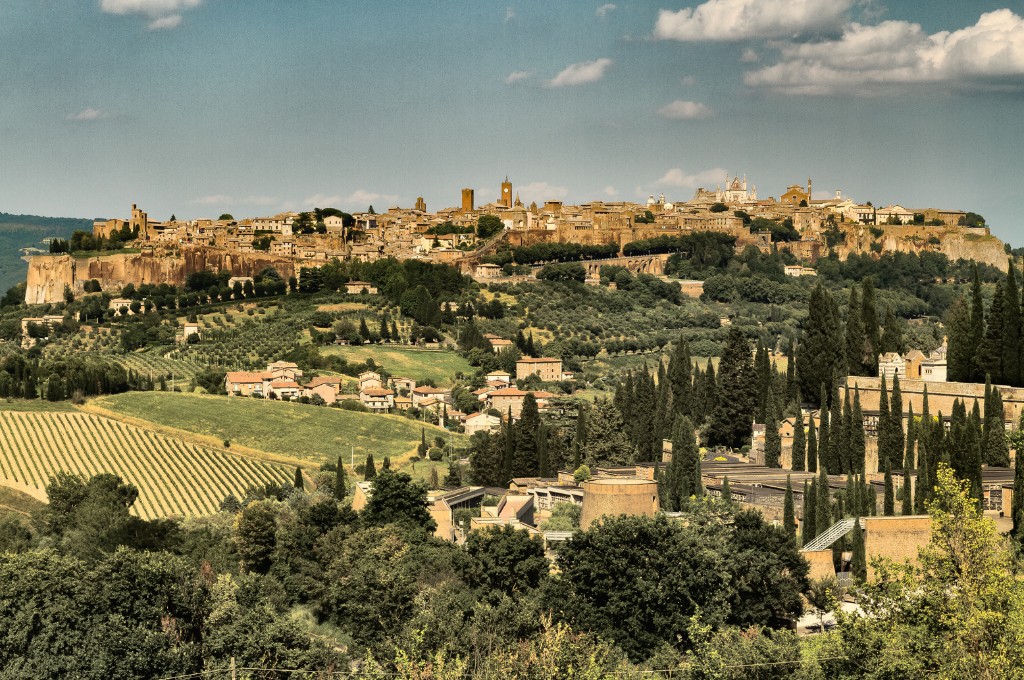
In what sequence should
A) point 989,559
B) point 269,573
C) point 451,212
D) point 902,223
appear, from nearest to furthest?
point 989,559 → point 269,573 → point 902,223 → point 451,212

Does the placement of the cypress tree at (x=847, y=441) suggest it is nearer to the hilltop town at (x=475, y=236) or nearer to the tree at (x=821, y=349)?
the tree at (x=821, y=349)

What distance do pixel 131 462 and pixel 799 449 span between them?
87.8 feet

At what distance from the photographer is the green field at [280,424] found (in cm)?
5969

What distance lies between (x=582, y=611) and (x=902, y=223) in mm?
89434

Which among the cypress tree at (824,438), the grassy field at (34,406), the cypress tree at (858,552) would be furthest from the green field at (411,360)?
the cypress tree at (858,552)

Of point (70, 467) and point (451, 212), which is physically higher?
point (451, 212)

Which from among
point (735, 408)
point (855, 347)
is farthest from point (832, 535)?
point (735, 408)

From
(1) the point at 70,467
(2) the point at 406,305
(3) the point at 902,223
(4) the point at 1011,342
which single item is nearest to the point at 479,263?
(2) the point at 406,305

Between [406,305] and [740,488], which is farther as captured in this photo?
[406,305]

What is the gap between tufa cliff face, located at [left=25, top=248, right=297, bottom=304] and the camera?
105 meters

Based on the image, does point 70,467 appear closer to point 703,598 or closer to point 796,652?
point 703,598

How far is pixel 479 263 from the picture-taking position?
10000cm

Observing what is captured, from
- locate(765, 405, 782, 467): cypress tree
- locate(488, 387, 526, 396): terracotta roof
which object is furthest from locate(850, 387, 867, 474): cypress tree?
→ locate(488, 387, 526, 396): terracotta roof

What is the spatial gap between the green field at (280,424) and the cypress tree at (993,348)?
954 inches
